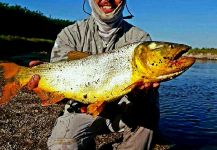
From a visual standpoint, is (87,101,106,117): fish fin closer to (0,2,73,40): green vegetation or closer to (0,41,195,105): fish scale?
(0,41,195,105): fish scale

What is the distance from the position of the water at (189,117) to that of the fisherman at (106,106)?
2599 millimetres

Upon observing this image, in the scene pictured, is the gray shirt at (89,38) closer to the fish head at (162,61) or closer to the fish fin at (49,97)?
the fish fin at (49,97)

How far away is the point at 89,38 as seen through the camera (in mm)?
5324

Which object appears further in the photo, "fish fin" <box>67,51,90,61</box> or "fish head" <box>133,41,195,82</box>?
"fish fin" <box>67,51,90,61</box>

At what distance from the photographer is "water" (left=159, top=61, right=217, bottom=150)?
8.42m

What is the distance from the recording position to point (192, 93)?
16.3m

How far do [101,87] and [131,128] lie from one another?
58.5 inches

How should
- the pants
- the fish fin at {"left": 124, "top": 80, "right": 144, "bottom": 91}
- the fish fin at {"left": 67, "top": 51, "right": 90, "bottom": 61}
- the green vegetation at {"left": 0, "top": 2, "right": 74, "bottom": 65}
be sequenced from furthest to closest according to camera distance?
the green vegetation at {"left": 0, "top": 2, "right": 74, "bottom": 65}
the pants
the fish fin at {"left": 67, "top": 51, "right": 90, "bottom": 61}
the fish fin at {"left": 124, "top": 80, "right": 144, "bottom": 91}

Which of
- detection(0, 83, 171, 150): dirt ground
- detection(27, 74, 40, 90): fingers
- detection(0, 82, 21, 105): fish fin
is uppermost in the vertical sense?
detection(27, 74, 40, 90): fingers

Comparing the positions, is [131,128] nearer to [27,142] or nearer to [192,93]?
[27,142]

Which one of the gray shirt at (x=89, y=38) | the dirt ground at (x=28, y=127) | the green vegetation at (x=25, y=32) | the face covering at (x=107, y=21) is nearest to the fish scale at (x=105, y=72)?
the gray shirt at (x=89, y=38)

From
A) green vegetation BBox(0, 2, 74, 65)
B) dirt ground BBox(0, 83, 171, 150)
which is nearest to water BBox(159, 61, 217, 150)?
dirt ground BBox(0, 83, 171, 150)

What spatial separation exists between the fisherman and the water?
2599 mm

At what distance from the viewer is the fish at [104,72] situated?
12.5 ft
